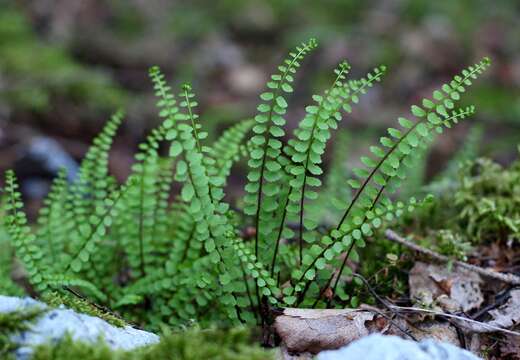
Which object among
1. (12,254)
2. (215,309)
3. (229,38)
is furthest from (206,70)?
(215,309)

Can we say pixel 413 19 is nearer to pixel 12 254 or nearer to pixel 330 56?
pixel 330 56

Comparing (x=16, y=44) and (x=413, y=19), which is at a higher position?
(x=413, y=19)

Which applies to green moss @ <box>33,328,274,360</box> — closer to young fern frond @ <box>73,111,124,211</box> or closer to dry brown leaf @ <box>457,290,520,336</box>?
dry brown leaf @ <box>457,290,520,336</box>

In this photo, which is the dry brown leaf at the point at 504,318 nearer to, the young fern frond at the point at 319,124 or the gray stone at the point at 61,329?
the young fern frond at the point at 319,124

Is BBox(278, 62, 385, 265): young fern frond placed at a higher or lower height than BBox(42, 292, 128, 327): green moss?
higher

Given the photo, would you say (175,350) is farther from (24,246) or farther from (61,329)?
(24,246)

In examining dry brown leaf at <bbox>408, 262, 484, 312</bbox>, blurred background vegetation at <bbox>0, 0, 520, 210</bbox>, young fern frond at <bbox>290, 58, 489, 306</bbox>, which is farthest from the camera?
blurred background vegetation at <bbox>0, 0, 520, 210</bbox>

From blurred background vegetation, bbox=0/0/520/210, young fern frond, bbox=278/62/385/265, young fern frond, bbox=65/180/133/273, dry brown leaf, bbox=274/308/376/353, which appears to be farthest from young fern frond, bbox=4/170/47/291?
blurred background vegetation, bbox=0/0/520/210
